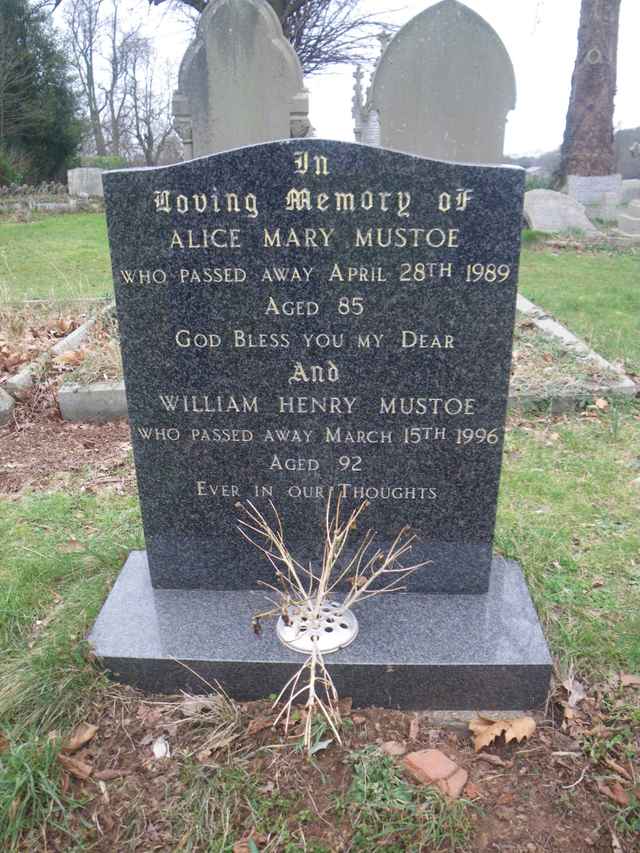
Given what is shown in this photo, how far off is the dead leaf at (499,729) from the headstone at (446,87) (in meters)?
7.41

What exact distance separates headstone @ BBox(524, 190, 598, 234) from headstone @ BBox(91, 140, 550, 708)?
10260 mm

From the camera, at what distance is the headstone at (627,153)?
1991 centimetres

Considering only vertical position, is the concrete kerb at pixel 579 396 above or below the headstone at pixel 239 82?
below

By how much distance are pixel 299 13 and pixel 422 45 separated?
54.2 ft

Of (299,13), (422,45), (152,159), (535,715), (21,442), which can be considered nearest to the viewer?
(535,715)

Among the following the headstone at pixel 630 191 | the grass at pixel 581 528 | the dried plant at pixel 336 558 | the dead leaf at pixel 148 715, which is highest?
the headstone at pixel 630 191

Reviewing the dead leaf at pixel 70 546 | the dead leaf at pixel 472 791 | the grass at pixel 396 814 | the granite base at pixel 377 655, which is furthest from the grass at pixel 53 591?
the dead leaf at pixel 472 791

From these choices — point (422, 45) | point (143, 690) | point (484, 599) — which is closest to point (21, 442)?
point (143, 690)

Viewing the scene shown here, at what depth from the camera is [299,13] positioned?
70.4ft

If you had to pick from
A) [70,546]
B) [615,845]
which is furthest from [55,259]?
[615,845]

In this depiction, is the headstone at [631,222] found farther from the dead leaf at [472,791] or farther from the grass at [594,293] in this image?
the dead leaf at [472,791]

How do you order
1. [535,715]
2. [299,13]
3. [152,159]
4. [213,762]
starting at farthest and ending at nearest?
[152,159] → [299,13] → [535,715] → [213,762]

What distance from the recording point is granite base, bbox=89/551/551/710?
2287mm

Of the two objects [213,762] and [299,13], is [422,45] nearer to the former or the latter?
[213,762]
